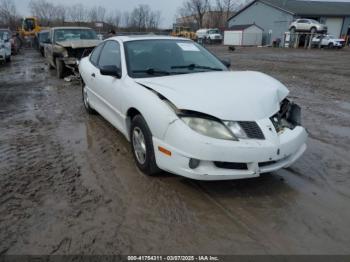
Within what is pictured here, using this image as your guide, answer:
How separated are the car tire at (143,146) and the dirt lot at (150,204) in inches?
6.4

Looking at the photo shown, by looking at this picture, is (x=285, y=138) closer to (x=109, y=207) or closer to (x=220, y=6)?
(x=109, y=207)

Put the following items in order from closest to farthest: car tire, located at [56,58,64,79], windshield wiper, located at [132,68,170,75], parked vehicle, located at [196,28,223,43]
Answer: windshield wiper, located at [132,68,170,75]
car tire, located at [56,58,64,79]
parked vehicle, located at [196,28,223,43]

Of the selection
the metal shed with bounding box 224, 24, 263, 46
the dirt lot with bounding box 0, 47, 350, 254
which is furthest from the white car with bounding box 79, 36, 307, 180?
the metal shed with bounding box 224, 24, 263, 46

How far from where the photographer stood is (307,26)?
3719 centimetres

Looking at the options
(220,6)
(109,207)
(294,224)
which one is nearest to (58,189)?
(109,207)

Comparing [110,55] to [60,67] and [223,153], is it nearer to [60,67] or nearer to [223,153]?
[223,153]

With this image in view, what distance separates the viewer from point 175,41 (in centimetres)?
471

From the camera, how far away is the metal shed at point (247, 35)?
44.1 m

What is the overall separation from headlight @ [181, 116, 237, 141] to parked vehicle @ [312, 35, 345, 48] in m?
38.0

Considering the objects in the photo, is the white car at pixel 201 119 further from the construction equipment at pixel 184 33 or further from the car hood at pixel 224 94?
the construction equipment at pixel 184 33

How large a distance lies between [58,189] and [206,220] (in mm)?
1670

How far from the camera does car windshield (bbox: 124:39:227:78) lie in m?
4.04

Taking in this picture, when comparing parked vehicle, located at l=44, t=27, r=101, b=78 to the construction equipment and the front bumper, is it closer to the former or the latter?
the front bumper

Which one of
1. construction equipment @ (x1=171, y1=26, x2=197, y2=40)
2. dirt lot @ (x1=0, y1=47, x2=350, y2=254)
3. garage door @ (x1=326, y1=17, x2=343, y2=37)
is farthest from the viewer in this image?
construction equipment @ (x1=171, y1=26, x2=197, y2=40)
